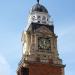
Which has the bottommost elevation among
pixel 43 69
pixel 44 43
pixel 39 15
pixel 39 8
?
pixel 43 69

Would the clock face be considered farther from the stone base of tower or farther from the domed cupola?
the stone base of tower

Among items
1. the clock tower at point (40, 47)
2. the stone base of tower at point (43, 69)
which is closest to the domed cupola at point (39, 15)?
the clock tower at point (40, 47)

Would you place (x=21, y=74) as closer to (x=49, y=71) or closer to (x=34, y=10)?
(x=49, y=71)

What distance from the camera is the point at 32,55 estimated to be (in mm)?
54094

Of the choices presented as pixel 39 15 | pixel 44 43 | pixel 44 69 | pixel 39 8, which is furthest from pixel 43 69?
pixel 39 8

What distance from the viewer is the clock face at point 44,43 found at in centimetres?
5484

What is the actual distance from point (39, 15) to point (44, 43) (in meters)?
4.69

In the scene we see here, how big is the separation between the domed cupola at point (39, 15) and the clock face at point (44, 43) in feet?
8.46

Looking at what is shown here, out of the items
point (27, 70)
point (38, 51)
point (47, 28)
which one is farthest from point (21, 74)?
point (47, 28)

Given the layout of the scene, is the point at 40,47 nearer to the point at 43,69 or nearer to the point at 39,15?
the point at 43,69

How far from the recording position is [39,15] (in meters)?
57.3

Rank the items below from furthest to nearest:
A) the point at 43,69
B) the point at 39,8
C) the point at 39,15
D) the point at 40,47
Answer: the point at 39,8, the point at 39,15, the point at 40,47, the point at 43,69

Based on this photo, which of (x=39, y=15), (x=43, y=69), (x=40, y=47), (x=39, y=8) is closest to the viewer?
(x=43, y=69)

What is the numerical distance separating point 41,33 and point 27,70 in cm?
610
